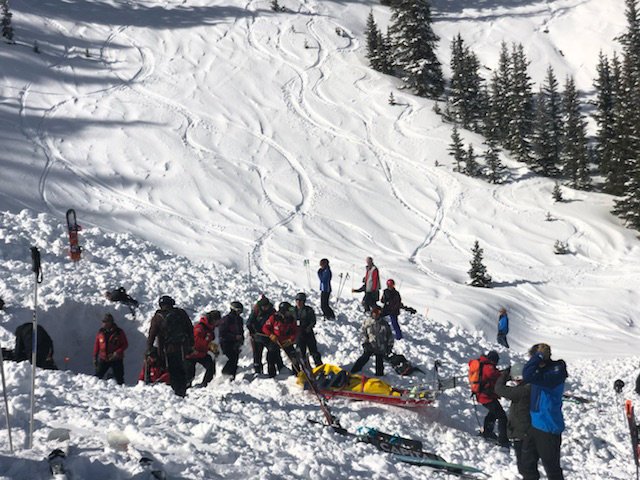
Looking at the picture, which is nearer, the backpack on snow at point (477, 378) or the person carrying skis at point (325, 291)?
the backpack on snow at point (477, 378)

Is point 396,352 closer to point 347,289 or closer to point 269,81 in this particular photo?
point 347,289

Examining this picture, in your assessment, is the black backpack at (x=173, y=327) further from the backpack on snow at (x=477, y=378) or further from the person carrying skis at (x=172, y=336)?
the backpack on snow at (x=477, y=378)

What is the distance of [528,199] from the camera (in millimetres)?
32500

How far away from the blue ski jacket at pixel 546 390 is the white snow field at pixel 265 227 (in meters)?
1.76

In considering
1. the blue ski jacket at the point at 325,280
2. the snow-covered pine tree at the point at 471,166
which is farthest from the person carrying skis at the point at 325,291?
the snow-covered pine tree at the point at 471,166

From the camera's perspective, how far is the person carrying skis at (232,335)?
1120cm

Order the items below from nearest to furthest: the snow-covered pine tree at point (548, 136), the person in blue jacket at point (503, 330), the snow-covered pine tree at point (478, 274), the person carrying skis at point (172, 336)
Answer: the person carrying skis at point (172, 336) < the person in blue jacket at point (503, 330) < the snow-covered pine tree at point (478, 274) < the snow-covered pine tree at point (548, 136)

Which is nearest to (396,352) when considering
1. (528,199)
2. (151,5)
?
(528,199)

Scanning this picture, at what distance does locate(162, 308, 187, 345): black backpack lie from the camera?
29.8ft

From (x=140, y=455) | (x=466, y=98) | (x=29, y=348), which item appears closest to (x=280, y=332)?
(x=29, y=348)

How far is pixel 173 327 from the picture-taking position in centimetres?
909

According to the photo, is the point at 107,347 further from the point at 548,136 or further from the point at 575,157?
the point at 548,136

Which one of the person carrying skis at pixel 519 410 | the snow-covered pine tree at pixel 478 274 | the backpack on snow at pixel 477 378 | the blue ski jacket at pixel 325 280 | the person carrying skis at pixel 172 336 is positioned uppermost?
the person carrying skis at pixel 519 410

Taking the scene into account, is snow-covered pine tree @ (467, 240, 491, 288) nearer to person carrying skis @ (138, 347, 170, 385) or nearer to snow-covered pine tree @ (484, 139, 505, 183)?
snow-covered pine tree @ (484, 139, 505, 183)
